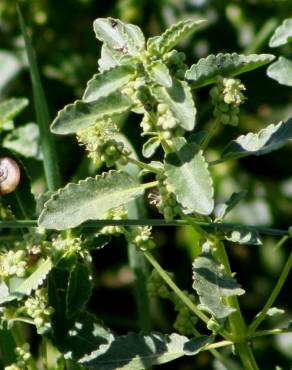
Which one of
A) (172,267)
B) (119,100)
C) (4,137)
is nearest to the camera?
(119,100)

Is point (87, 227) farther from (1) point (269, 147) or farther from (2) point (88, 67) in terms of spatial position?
(2) point (88, 67)

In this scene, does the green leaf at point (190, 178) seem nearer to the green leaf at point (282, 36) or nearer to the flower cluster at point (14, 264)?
the green leaf at point (282, 36)

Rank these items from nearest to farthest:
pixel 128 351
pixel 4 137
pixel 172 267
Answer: pixel 128 351, pixel 4 137, pixel 172 267

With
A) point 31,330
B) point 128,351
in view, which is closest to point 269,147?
point 128,351

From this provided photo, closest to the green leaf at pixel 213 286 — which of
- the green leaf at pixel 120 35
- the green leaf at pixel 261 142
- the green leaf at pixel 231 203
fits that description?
the green leaf at pixel 231 203

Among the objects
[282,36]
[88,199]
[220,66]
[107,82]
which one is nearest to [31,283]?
[88,199]

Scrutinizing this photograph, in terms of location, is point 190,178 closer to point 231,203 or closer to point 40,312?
point 231,203

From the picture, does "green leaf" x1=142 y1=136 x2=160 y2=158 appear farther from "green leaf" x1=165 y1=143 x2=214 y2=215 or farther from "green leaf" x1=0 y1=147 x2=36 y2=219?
"green leaf" x1=0 y1=147 x2=36 y2=219
